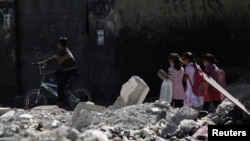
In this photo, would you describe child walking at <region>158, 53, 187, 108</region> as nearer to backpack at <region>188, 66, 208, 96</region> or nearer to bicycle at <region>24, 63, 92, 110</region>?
backpack at <region>188, 66, 208, 96</region>

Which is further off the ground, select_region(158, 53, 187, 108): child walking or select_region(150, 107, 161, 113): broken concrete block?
select_region(158, 53, 187, 108): child walking

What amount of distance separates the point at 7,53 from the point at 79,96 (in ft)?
8.38

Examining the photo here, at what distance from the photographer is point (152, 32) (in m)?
15.7

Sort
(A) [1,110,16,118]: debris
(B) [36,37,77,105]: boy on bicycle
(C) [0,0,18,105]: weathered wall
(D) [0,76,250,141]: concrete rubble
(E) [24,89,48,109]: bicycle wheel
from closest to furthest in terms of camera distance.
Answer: (D) [0,76,250,141]: concrete rubble < (A) [1,110,16,118]: debris < (B) [36,37,77,105]: boy on bicycle < (E) [24,89,48,109]: bicycle wheel < (C) [0,0,18,105]: weathered wall

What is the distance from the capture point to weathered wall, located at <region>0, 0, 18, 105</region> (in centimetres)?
1606

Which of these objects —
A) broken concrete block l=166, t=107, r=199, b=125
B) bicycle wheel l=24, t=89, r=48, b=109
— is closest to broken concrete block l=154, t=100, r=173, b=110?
broken concrete block l=166, t=107, r=199, b=125

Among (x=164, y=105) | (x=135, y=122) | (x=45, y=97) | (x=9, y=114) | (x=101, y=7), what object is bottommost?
(x=9, y=114)

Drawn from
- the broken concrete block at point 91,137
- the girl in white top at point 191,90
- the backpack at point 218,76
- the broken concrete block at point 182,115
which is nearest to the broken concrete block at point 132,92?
the girl in white top at point 191,90

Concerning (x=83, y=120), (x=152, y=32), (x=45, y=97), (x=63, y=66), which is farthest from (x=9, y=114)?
(x=152, y=32)

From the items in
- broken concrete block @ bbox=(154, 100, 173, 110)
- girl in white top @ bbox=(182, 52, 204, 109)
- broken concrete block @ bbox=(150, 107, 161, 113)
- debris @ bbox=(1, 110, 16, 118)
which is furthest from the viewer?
debris @ bbox=(1, 110, 16, 118)

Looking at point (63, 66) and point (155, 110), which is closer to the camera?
point (155, 110)

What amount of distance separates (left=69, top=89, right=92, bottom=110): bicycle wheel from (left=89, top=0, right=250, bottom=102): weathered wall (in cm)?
Answer: 111

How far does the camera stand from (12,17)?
52.7ft

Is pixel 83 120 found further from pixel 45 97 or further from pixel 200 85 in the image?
pixel 45 97
